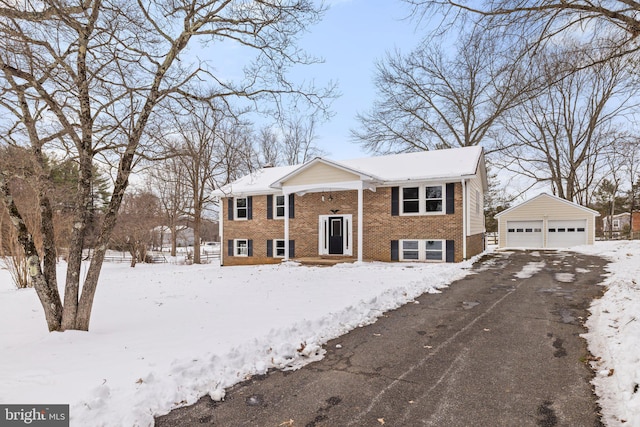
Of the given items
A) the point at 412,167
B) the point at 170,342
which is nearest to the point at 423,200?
the point at 412,167

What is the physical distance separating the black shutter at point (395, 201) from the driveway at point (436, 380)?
351 inches

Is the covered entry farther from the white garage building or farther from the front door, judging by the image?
the white garage building

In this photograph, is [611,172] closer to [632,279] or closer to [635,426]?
[632,279]

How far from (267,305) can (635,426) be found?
562 centimetres

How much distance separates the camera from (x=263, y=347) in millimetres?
4629

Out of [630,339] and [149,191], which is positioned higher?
[149,191]

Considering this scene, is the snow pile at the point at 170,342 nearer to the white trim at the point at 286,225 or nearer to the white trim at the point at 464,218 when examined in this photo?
the white trim at the point at 464,218

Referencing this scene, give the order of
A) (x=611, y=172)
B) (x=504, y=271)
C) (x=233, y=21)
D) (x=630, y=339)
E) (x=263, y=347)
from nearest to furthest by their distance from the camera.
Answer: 1. (x=630, y=339)
2. (x=263, y=347)
3. (x=233, y=21)
4. (x=504, y=271)
5. (x=611, y=172)

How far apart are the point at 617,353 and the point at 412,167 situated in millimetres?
12231

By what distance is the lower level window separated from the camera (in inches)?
576

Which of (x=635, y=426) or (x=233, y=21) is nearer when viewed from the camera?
(x=635, y=426)

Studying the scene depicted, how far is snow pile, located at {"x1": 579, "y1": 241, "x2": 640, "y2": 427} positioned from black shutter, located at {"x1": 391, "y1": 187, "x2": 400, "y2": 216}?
341 inches

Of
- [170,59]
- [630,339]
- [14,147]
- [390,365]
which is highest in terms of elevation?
[170,59]

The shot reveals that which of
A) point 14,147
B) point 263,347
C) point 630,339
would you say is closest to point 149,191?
point 14,147
